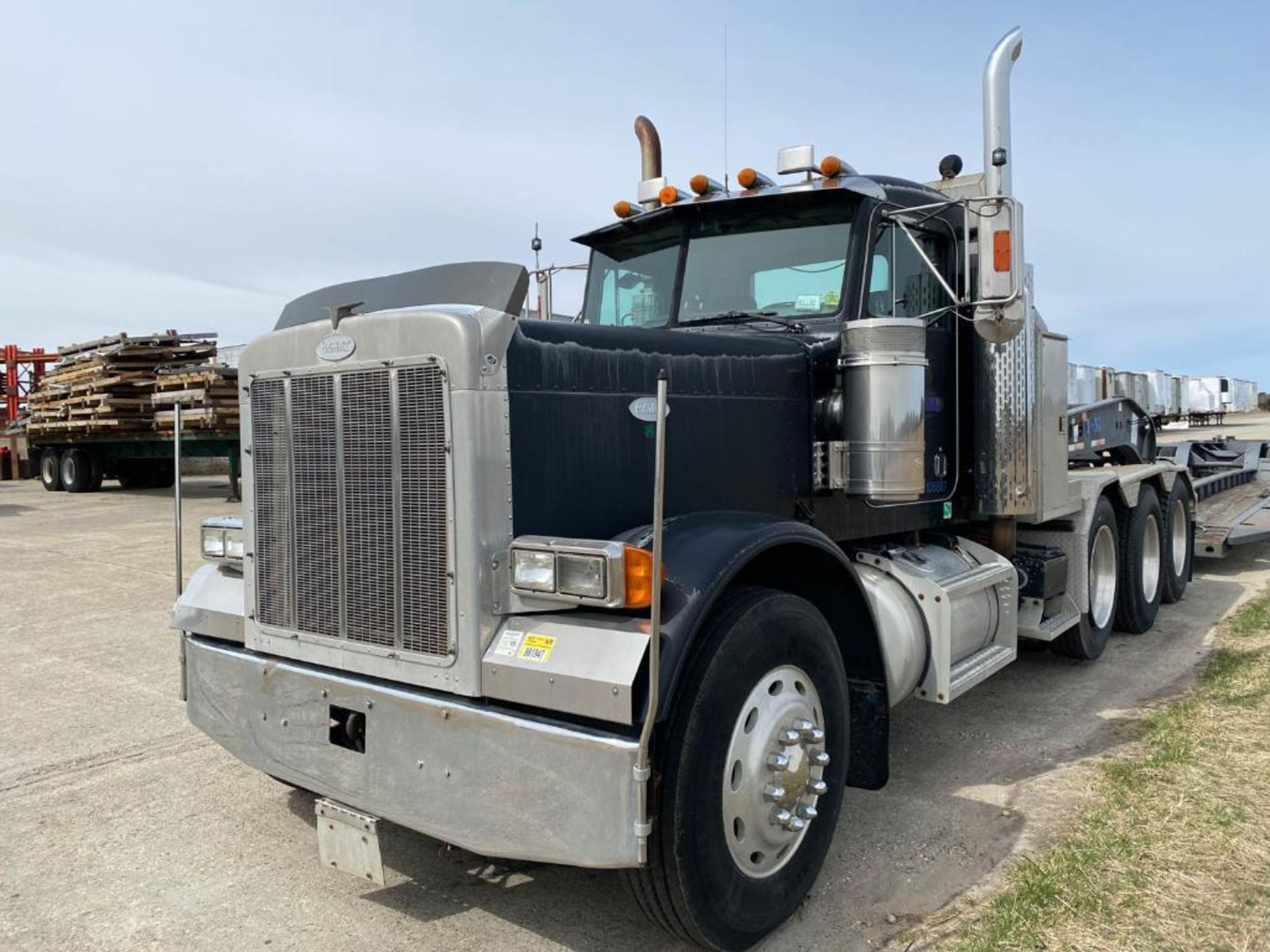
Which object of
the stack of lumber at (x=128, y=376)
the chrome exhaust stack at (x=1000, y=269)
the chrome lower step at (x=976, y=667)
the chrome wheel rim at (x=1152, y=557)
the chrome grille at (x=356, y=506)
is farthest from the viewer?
the stack of lumber at (x=128, y=376)

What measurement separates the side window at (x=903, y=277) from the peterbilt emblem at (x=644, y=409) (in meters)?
1.45

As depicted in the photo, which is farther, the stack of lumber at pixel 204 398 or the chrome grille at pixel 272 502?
the stack of lumber at pixel 204 398

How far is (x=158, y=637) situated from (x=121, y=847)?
3603 mm

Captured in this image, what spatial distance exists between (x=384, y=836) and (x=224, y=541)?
124 centimetres

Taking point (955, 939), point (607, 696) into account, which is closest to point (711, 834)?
point (607, 696)

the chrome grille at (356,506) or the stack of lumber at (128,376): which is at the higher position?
the stack of lumber at (128,376)

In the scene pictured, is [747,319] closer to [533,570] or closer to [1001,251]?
[1001,251]

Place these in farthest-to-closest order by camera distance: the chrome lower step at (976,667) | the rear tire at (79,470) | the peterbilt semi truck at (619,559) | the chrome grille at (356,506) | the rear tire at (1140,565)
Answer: the rear tire at (79,470) < the rear tire at (1140,565) < the chrome lower step at (976,667) < the chrome grille at (356,506) < the peterbilt semi truck at (619,559)

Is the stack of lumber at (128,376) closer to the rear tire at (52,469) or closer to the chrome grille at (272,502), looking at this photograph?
the rear tire at (52,469)

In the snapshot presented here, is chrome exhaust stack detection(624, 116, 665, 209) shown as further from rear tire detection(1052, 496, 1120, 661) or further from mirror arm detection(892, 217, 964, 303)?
rear tire detection(1052, 496, 1120, 661)

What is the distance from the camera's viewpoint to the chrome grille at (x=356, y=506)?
107 inches

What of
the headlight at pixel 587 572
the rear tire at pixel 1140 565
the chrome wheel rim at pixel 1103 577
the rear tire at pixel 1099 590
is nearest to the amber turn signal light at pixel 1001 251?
the headlight at pixel 587 572

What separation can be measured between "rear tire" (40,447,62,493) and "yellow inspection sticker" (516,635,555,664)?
77.6ft

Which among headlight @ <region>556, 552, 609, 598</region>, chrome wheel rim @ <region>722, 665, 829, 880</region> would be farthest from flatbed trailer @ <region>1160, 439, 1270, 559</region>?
headlight @ <region>556, 552, 609, 598</region>
